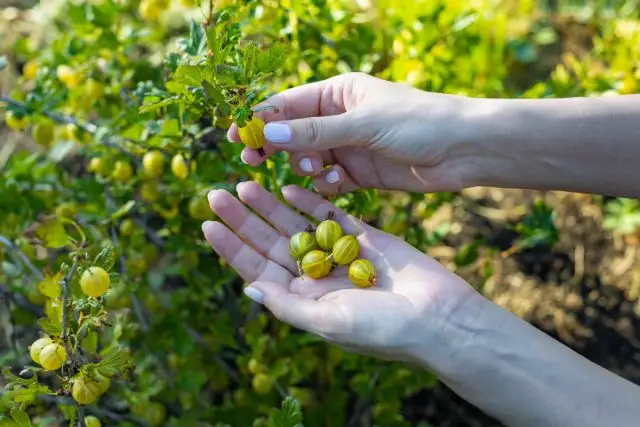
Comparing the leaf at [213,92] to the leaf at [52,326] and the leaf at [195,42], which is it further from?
the leaf at [52,326]

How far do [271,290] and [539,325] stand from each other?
48.9 inches

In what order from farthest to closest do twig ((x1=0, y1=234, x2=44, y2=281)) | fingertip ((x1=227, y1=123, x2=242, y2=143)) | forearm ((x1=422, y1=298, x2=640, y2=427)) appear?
twig ((x1=0, y1=234, x2=44, y2=281)) → fingertip ((x1=227, y1=123, x2=242, y2=143)) → forearm ((x1=422, y1=298, x2=640, y2=427))

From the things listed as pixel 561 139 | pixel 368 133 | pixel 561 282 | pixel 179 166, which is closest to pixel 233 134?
pixel 179 166

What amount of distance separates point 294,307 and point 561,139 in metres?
0.71

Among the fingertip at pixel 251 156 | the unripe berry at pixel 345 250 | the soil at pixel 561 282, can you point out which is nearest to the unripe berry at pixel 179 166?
the fingertip at pixel 251 156

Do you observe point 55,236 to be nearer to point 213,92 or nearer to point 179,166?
point 179,166

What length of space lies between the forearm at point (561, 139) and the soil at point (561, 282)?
0.66 m

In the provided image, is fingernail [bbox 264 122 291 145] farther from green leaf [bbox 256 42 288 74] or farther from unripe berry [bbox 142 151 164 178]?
unripe berry [bbox 142 151 164 178]

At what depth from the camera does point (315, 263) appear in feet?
4.67

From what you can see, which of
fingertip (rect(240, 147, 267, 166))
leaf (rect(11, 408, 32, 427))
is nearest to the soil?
fingertip (rect(240, 147, 267, 166))

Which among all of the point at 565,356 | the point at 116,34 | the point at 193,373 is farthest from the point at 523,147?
the point at 116,34

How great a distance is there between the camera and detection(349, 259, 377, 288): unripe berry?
4.60 ft

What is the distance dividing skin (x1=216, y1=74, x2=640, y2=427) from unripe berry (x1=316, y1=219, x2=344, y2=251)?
78 mm

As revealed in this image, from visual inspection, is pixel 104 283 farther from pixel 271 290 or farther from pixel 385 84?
pixel 385 84
